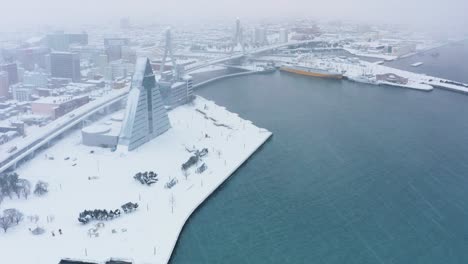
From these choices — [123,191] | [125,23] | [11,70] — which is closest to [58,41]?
[11,70]

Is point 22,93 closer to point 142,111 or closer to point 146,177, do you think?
Answer: point 142,111

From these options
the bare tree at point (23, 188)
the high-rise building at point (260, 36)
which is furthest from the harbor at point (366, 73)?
the bare tree at point (23, 188)

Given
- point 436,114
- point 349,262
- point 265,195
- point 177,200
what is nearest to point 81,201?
point 177,200

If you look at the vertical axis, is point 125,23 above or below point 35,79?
above

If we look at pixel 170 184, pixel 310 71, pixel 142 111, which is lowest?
pixel 170 184

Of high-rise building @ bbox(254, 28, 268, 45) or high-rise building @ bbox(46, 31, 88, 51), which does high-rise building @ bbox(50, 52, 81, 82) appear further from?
high-rise building @ bbox(254, 28, 268, 45)

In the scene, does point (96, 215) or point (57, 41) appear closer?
point (96, 215)

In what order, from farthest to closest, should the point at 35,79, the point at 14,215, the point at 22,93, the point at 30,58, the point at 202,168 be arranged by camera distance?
1. the point at 30,58
2. the point at 35,79
3. the point at 22,93
4. the point at 202,168
5. the point at 14,215

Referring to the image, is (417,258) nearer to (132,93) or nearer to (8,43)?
(132,93)
